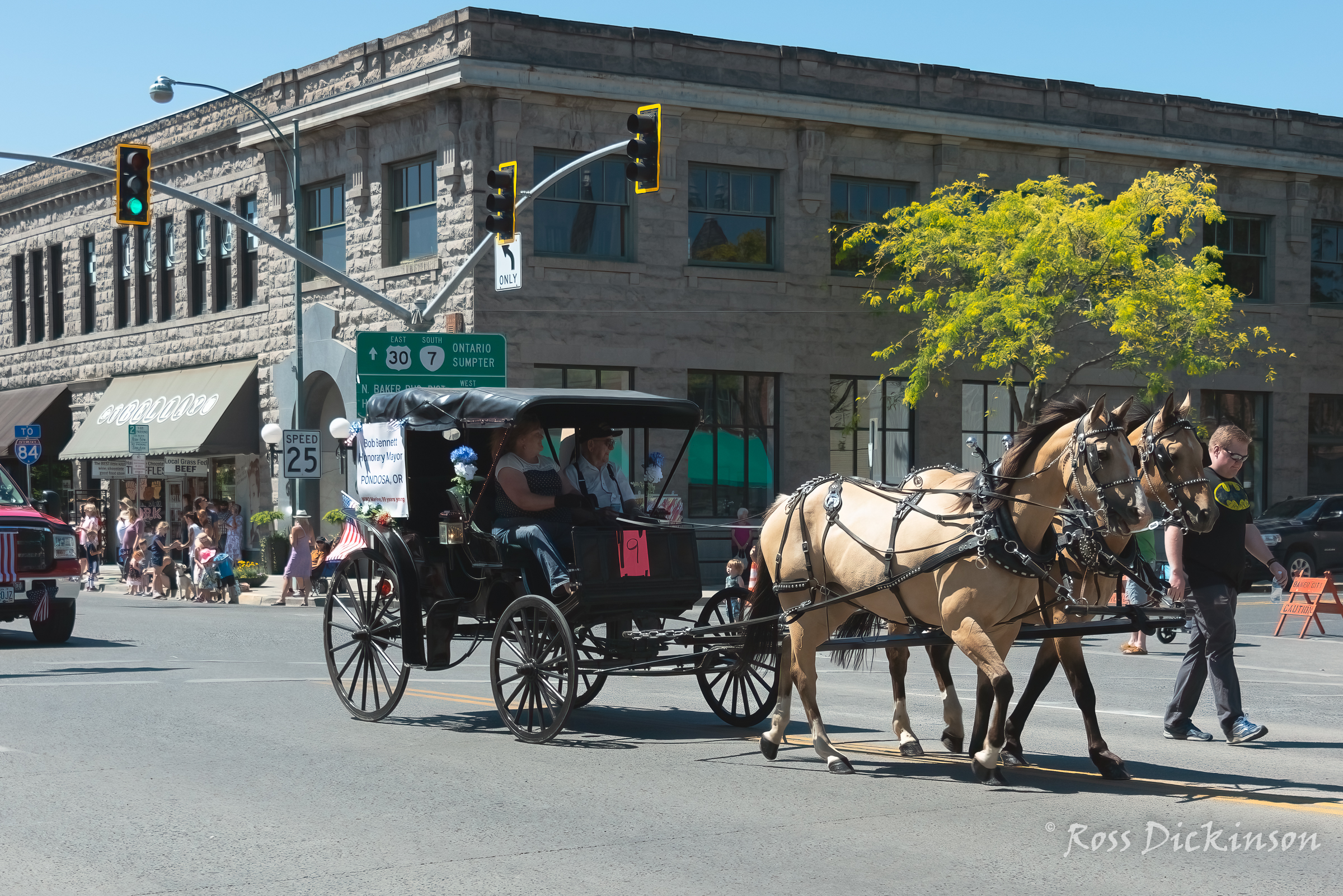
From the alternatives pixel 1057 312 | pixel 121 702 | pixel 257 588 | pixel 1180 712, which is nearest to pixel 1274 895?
pixel 1180 712

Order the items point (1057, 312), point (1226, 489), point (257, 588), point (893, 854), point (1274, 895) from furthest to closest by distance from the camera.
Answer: point (257, 588) < point (1057, 312) < point (1226, 489) < point (893, 854) < point (1274, 895)

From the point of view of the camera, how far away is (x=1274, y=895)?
612 centimetres

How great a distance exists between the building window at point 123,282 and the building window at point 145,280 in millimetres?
690

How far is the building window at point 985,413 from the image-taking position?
108 feet

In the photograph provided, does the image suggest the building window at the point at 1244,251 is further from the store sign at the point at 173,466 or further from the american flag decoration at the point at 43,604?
the american flag decoration at the point at 43,604

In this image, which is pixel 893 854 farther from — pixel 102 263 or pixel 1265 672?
pixel 102 263

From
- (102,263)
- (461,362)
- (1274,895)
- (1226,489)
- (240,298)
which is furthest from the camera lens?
(102,263)

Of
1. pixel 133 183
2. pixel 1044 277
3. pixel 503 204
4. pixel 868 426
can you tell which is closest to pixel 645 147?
pixel 503 204

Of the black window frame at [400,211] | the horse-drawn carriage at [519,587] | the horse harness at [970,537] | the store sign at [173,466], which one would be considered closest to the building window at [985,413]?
the black window frame at [400,211]

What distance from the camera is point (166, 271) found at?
36.9 metres

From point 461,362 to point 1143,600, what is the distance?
11.1 meters

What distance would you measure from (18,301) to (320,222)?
15769 mm

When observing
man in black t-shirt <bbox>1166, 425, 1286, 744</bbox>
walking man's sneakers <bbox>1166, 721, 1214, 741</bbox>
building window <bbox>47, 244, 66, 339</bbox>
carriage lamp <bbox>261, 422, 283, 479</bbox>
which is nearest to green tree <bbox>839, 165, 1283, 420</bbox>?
carriage lamp <bbox>261, 422, 283, 479</bbox>

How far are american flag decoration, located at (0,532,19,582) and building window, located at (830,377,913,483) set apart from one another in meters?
17.5
